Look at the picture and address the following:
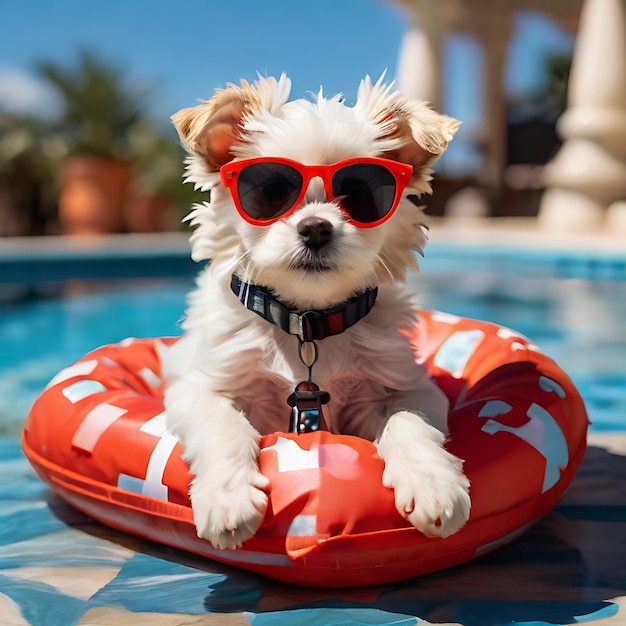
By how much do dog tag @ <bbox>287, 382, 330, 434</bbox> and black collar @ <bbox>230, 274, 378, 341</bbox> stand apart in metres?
0.20

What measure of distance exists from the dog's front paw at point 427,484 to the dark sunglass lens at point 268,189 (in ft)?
2.86

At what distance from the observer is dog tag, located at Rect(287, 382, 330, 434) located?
285 centimetres

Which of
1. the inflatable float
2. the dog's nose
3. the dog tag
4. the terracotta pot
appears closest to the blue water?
the inflatable float

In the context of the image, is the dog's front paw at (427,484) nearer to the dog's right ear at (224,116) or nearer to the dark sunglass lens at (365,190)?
the dark sunglass lens at (365,190)

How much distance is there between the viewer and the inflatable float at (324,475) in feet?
8.02

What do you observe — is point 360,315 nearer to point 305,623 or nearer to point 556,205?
point 305,623

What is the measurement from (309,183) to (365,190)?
193mm

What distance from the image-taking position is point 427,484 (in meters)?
2.40

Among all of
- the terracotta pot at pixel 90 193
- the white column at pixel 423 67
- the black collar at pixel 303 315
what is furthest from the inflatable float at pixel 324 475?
the white column at pixel 423 67

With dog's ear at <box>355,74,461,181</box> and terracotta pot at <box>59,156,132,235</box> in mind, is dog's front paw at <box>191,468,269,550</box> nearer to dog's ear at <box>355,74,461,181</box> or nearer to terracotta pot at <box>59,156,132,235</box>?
dog's ear at <box>355,74,461,181</box>

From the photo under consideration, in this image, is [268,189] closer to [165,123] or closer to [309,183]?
[309,183]

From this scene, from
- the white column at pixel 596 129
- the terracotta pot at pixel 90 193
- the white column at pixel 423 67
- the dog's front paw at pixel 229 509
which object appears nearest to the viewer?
the dog's front paw at pixel 229 509

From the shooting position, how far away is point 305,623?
2.37m

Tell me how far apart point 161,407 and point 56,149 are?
1677 centimetres
